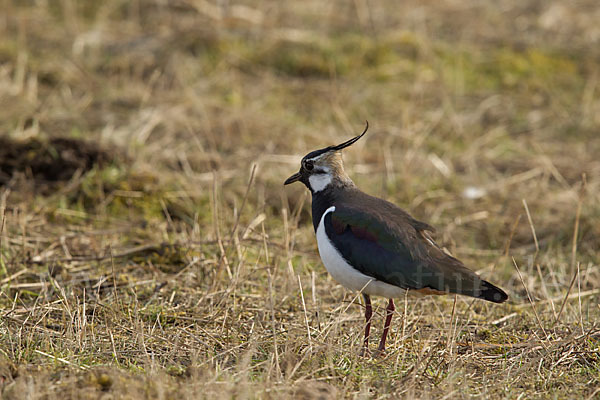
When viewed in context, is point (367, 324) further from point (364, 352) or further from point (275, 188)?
point (275, 188)

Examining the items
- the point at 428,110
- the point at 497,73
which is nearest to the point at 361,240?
the point at 428,110

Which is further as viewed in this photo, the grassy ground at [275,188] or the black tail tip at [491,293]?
the black tail tip at [491,293]

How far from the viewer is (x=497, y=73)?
34.4 ft

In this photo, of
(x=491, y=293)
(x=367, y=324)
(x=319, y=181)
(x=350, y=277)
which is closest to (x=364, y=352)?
(x=367, y=324)

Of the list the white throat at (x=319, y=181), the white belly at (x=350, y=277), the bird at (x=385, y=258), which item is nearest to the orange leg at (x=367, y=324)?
the bird at (x=385, y=258)

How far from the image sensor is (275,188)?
7277 mm

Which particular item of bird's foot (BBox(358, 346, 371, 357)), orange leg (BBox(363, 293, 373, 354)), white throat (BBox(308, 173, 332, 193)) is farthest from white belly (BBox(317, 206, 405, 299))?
white throat (BBox(308, 173, 332, 193))

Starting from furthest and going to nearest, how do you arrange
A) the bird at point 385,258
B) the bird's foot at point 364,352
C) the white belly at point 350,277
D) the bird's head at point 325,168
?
1. the bird's head at point 325,168
2. the white belly at point 350,277
3. the bird at point 385,258
4. the bird's foot at point 364,352

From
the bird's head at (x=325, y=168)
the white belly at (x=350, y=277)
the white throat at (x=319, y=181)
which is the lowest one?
the white belly at (x=350, y=277)

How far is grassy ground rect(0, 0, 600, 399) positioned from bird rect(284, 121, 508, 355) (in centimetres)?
24

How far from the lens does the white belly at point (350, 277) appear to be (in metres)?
4.61

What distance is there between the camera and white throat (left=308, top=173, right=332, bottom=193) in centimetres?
514

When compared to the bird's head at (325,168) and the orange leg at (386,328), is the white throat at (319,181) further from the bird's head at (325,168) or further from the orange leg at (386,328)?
the orange leg at (386,328)

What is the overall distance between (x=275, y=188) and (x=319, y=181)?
2126 mm
